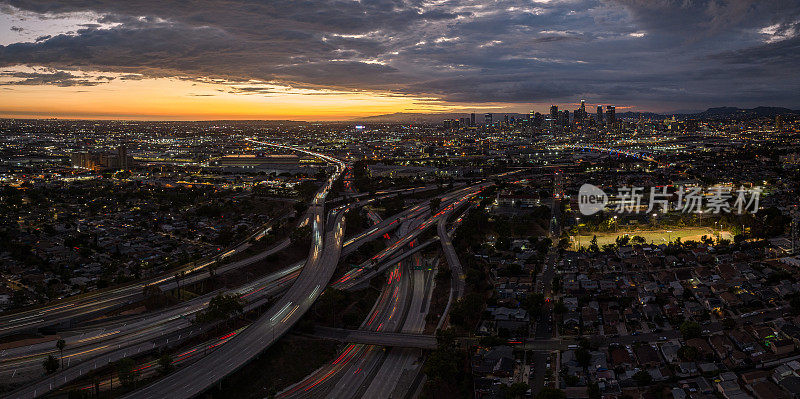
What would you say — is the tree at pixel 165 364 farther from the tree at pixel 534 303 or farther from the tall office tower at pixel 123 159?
the tall office tower at pixel 123 159

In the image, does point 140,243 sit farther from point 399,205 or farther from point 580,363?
point 580,363

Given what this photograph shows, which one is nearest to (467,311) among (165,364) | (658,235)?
(165,364)

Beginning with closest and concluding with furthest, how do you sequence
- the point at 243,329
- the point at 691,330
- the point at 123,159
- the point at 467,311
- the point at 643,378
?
the point at 643,378 < the point at 691,330 < the point at 243,329 < the point at 467,311 < the point at 123,159

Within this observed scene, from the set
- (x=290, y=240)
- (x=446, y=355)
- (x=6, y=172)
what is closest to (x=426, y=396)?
(x=446, y=355)

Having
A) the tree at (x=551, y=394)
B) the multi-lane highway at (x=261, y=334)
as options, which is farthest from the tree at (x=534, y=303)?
the multi-lane highway at (x=261, y=334)

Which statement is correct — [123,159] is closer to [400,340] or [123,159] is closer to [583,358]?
[400,340]
